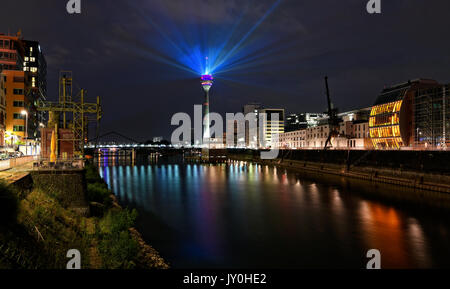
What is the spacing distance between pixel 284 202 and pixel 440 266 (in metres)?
18.7

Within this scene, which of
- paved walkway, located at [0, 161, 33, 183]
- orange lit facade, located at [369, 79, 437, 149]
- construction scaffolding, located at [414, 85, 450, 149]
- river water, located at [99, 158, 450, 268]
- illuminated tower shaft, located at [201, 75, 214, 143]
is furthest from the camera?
illuminated tower shaft, located at [201, 75, 214, 143]

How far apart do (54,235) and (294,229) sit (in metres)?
16.5

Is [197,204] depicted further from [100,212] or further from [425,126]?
A: [425,126]

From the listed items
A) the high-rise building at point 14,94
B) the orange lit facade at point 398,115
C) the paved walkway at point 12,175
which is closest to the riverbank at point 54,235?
the paved walkway at point 12,175

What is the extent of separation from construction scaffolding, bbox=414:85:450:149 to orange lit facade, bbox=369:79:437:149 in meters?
2.92

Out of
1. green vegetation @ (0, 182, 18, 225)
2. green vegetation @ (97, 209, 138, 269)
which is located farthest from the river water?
green vegetation @ (0, 182, 18, 225)

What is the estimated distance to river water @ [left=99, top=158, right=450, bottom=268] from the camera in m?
17.1

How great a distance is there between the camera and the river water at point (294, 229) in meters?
17.1

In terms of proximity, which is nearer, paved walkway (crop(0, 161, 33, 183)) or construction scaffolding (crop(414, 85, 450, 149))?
paved walkway (crop(0, 161, 33, 183))

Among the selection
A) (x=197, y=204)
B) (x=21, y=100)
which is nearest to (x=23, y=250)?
(x=197, y=204)

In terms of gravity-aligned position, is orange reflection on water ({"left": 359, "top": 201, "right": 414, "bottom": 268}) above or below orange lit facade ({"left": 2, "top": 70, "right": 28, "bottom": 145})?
below

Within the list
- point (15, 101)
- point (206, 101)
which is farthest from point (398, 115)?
point (206, 101)

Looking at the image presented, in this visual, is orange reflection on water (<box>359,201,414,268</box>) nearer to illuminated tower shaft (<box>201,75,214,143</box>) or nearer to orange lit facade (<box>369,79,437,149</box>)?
orange lit facade (<box>369,79,437,149</box>)

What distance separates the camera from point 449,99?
60312 mm
